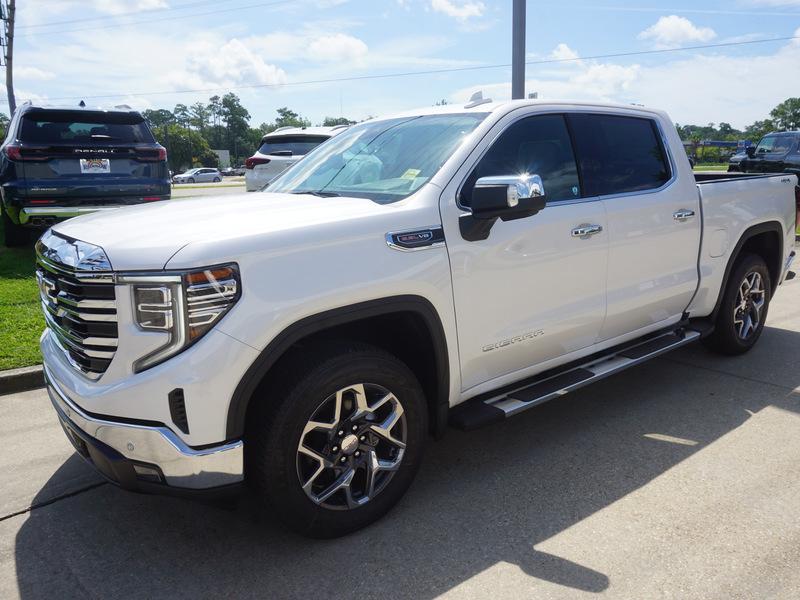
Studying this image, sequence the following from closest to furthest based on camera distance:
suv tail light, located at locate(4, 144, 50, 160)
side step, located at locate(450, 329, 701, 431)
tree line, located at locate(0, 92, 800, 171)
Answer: side step, located at locate(450, 329, 701, 431) < suv tail light, located at locate(4, 144, 50, 160) < tree line, located at locate(0, 92, 800, 171)

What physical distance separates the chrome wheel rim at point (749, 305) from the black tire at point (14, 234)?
865 cm

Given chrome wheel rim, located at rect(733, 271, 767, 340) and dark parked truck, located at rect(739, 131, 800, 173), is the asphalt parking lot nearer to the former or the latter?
chrome wheel rim, located at rect(733, 271, 767, 340)

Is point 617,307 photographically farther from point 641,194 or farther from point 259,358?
point 259,358

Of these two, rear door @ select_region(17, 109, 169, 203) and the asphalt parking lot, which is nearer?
the asphalt parking lot

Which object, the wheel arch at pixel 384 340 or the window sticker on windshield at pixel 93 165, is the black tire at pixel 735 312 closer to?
the wheel arch at pixel 384 340

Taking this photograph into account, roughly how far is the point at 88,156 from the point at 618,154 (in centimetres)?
626

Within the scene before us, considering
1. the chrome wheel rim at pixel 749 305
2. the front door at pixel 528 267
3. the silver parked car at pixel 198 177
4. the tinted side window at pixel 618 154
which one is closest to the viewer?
the front door at pixel 528 267

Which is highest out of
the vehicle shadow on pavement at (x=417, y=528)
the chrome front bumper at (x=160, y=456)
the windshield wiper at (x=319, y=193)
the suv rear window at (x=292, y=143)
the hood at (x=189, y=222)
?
the suv rear window at (x=292, y=143)

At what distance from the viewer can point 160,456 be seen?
2377 mm

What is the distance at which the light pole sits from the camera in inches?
391

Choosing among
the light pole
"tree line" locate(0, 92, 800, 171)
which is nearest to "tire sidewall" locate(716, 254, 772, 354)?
the light pole

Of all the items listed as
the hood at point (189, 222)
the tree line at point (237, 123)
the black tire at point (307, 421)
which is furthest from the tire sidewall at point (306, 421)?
the tree line at point (237, 123)

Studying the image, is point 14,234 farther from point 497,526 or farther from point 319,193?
point 497,526

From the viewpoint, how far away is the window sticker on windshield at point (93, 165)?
7.67 m
